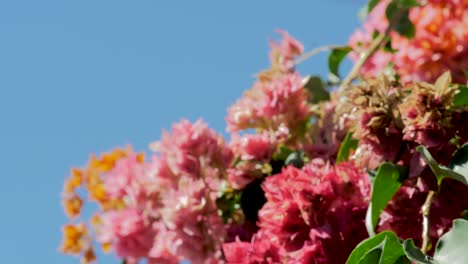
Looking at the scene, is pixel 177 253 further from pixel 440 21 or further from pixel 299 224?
pixel 440 21

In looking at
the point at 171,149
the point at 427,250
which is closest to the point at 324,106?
the point at 171,149

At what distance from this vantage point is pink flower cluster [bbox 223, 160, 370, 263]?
1.12 meters

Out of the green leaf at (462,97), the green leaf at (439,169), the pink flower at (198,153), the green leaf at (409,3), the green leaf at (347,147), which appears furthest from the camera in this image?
the green leaf at (409,3)

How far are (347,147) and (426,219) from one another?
0.73ft

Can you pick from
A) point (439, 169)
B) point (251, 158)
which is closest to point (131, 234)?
point (251, 158)

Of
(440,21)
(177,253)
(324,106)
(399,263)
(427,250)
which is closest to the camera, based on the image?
(399,263)

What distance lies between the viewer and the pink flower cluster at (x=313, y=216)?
1.12 meters

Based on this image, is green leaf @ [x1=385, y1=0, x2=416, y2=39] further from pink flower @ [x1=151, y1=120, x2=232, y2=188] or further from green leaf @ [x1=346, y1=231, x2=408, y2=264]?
green leaf @ [x1=346, y1=231, x2=408, y2=264]

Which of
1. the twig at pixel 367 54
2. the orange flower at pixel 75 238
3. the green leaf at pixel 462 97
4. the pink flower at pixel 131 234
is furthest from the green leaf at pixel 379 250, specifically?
the orange flower at pixel 75 238

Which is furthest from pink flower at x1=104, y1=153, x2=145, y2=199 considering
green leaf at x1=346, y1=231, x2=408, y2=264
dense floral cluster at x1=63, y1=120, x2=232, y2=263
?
green leaf at x1=346, y1=231, x2=408, y2=264

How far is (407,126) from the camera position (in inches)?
42.6

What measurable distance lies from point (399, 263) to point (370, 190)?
24 cm

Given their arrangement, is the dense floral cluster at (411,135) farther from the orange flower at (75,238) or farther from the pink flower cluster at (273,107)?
the orange flower at (75,238)

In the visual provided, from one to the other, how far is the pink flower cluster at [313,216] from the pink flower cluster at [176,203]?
6.2 inches
